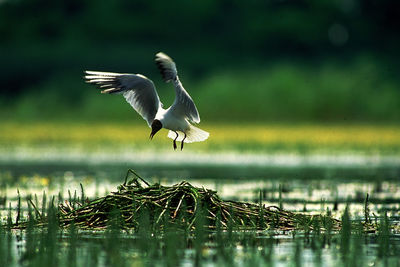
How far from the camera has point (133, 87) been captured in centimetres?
1251

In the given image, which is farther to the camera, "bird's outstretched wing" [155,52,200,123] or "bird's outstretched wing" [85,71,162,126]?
"bird's outstretched wing" [85,71,162,126]

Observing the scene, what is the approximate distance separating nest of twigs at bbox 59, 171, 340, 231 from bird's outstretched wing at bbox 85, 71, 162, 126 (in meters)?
1.90

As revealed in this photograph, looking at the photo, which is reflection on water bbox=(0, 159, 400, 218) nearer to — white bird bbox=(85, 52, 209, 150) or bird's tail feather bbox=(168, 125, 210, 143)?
bird's tail feather bbox=(168, 125, 210, 143)

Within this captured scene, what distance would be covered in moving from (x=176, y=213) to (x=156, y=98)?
269 cm

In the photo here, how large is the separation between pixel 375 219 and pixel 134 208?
266 centimetres

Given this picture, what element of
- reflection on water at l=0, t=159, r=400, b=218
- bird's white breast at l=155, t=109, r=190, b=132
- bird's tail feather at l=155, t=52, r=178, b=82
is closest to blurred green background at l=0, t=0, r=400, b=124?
reflection on water at l=0, t=159, r=400, b=218

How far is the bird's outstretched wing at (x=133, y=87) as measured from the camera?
12211mm

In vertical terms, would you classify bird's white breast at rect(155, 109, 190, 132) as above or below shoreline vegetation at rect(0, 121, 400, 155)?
below

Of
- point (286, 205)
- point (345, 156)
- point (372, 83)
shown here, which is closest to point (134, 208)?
point (286, 205)

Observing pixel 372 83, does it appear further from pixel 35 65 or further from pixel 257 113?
pixel 35 65

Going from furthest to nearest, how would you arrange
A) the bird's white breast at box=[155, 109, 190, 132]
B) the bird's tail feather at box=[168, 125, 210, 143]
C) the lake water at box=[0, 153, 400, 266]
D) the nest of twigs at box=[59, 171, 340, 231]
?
the bird's tail feather at box=[168, 125, 210, 143], the bird's white breast at box=[155, 109, 190, 132], the nest of twigs at box=[59, 171, 340, 231], the lake water at box=[0, 153, 400, 266]

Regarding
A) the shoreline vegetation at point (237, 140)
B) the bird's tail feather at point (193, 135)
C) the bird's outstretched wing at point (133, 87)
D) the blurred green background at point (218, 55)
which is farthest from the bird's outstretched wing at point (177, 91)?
the blurred green background at point (218, 55)

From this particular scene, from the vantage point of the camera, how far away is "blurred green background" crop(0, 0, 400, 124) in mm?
59531

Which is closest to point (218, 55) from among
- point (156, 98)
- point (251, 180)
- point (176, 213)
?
point (251, 180)
